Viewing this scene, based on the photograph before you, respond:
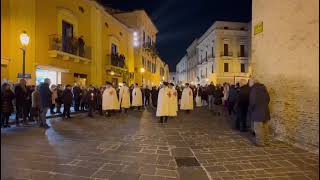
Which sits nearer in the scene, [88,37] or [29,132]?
[29,132]

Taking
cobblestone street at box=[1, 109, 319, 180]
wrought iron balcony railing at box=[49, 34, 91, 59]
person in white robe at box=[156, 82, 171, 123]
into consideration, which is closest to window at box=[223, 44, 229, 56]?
wrought iron balcony railing at box=[49, 34, 91, 59]

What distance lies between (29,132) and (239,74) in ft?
145

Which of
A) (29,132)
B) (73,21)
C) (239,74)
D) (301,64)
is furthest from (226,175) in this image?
(239,74)

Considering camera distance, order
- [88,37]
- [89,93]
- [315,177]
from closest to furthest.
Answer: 1. [315,177]
2. [89,93]
3. [88,37]

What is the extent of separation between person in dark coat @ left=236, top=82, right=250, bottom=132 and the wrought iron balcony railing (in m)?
11.8

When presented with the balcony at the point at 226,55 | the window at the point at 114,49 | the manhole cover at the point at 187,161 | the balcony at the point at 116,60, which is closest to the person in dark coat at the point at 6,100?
the manhole cover at the point at 187,161

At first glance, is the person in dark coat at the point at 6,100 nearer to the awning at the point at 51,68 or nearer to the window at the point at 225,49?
the awning at the point at 51,68

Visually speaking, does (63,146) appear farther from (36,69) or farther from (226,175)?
(36,69)

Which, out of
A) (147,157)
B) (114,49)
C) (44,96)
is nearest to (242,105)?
(147,157)

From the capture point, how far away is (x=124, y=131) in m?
10.6

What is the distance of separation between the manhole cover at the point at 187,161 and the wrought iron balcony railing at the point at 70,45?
45.1 ft

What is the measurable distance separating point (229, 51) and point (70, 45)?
3437 cm

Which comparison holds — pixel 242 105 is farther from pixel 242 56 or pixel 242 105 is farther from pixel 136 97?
pixel 242 56

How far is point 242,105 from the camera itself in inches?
416
